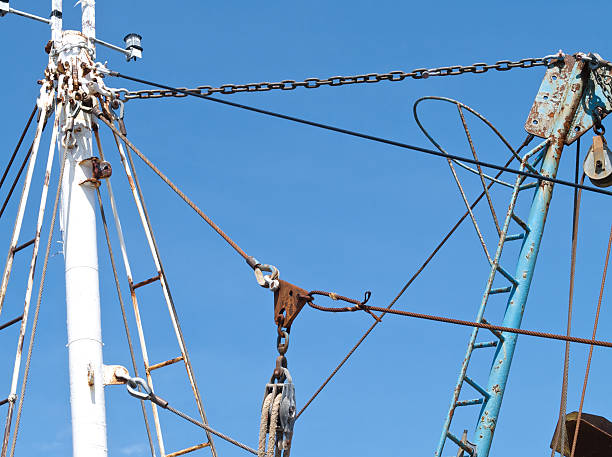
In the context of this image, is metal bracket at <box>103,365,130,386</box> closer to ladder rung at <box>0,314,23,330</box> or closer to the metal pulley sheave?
ladder rung at <box>0,314,23,330</box>

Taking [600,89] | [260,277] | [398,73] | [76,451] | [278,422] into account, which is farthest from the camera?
[600,89]

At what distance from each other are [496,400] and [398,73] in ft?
14.2

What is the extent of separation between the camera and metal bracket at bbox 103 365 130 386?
50.2ft

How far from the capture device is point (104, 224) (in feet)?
55.8

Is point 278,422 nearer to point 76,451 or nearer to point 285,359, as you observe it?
point 285,359

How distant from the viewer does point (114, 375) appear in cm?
1534

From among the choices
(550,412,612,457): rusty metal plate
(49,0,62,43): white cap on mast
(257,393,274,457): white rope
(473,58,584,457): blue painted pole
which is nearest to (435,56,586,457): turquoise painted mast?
(473,58,584,457): blue painted pole

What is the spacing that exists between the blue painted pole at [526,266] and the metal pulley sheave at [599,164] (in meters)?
1.00

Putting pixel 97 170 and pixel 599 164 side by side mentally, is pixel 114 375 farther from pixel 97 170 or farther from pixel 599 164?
pixel 599 164

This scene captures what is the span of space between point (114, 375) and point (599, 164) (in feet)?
21.5

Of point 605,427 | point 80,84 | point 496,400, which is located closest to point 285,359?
point 496,400

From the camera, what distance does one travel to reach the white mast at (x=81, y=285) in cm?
1502

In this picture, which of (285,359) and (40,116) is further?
A: (40,116)

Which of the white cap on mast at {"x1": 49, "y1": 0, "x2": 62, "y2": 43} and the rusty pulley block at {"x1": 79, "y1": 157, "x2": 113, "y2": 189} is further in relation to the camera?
the white cap on mast at {"x1": 49, "y1": 0, "x2": 62, "y2": 43}
